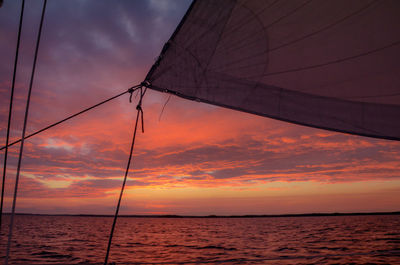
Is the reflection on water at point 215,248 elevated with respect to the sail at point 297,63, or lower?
lower

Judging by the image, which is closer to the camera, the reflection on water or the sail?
the sail

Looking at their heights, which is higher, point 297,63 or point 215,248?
point 297,63

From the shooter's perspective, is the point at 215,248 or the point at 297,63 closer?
the point at 297,63

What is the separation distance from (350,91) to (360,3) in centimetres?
66

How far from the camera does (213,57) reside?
2307mm

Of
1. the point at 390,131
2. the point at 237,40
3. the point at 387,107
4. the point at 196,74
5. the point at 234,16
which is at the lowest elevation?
the point at 390,131

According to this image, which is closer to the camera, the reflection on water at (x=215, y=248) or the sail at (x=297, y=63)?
the sail at (x=297, y=63)

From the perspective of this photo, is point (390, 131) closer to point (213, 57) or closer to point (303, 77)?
point (303, 77)

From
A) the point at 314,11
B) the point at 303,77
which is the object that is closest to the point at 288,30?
the point at 314,11

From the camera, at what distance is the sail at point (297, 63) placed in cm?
227

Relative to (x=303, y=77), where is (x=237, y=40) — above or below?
above

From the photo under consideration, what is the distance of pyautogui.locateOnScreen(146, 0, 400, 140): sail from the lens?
2.27 m

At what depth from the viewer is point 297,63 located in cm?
245

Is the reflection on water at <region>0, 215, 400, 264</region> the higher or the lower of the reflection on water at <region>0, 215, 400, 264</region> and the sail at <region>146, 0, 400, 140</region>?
the lower
